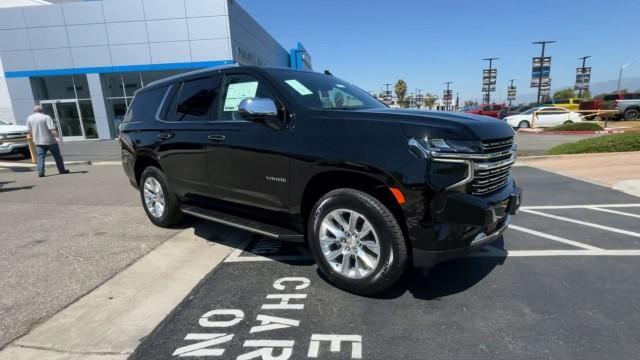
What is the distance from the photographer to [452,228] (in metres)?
2.48

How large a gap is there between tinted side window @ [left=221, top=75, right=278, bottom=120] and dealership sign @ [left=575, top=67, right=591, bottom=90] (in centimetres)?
5656

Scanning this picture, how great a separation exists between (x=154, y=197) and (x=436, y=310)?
3.87 m

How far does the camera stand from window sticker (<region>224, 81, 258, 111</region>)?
353 centimetres

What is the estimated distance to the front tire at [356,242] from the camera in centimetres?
265

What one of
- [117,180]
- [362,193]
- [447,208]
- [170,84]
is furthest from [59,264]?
[117,180]

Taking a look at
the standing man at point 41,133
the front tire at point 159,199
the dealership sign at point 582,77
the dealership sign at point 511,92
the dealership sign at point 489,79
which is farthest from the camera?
the dealership sign at point 511,92

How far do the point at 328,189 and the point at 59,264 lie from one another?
300 cm

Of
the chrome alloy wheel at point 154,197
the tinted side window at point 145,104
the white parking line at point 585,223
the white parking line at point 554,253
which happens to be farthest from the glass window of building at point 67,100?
the white parking line at point 554,253

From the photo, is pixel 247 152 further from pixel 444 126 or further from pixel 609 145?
pixel 609 145

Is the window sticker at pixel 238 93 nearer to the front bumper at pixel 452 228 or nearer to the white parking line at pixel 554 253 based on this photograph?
the front bumper at pixel 452 228

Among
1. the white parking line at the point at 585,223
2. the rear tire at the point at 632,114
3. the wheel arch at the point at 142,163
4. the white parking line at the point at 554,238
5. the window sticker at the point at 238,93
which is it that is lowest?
the rear tire at the point at 632,114

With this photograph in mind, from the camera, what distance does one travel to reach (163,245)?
422 centimetres

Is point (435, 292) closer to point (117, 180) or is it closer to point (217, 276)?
point (217, 276)

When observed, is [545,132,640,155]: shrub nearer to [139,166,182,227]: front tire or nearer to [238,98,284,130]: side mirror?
[238,98,284,130]: side mirror
